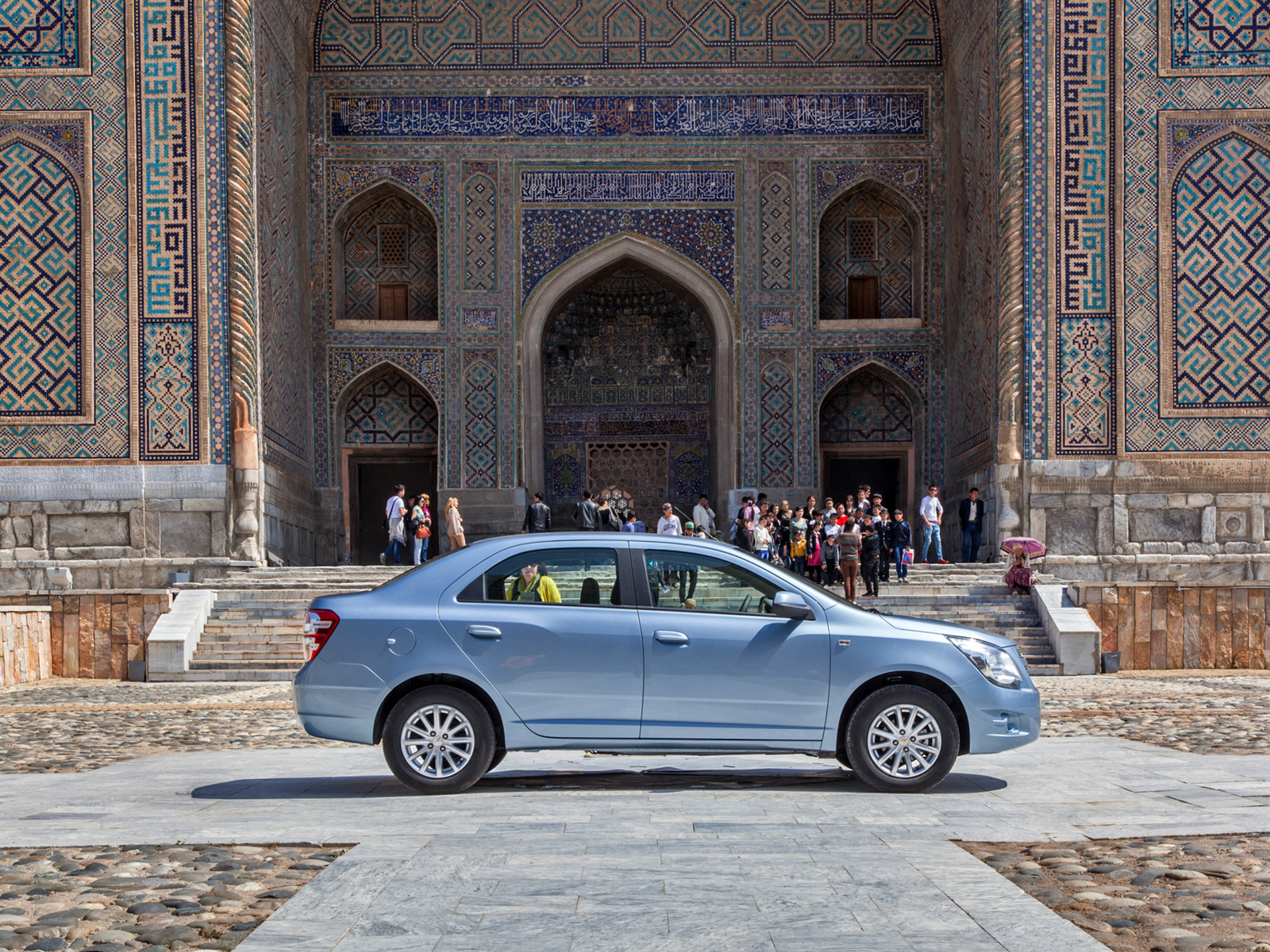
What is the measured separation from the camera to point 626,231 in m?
23.7

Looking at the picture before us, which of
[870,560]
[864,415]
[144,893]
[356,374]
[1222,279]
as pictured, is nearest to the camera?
[144,893]

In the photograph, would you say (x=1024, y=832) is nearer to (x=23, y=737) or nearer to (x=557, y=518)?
(x=23, y=737)

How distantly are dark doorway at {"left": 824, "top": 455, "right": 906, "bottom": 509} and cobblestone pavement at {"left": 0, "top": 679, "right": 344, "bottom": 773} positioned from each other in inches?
505

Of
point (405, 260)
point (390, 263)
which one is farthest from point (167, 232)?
point (405, 260)

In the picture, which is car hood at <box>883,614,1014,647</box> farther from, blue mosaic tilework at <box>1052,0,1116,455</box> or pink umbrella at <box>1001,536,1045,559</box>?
blue mosaic tilework at <box>1052,0,1116,455</box>

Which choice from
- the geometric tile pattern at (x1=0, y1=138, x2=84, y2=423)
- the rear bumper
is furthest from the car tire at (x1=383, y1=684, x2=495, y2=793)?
the geometric tile pattern at (x1=0, y1=138, x2=84, y2=423)

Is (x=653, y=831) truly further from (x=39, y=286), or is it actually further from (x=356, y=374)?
(x=356, y=374)

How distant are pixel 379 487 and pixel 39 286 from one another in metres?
7.28

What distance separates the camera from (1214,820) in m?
5.70

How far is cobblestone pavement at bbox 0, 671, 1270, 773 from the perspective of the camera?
8.93m

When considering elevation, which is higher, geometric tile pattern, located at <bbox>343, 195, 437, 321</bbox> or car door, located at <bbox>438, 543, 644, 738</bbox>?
geometric tile pattern, located at <bbox>343, 195, 437, 321</bbox>

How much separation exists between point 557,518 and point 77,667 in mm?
11168

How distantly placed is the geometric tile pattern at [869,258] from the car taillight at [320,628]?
18.4m

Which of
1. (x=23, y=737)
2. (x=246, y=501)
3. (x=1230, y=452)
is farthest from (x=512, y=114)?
(x=23, y=737)
